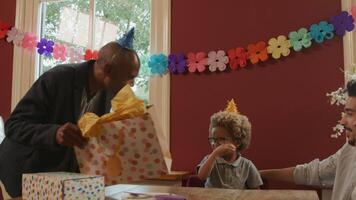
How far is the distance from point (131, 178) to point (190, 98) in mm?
1598

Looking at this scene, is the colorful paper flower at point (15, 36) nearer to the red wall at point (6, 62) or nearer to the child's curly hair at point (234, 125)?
the red wall at point (6, 62)

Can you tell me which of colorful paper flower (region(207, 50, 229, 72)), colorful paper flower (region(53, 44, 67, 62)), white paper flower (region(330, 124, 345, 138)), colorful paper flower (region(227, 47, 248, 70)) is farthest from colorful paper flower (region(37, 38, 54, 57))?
white paper flower (region(330, 124, 345, 138))

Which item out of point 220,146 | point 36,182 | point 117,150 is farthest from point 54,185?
point 220,146

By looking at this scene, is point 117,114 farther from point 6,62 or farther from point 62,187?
point 6,62

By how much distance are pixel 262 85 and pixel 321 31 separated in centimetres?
49

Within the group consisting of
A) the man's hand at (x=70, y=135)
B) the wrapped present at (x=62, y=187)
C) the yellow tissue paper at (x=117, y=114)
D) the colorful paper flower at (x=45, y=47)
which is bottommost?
the wrapped present at (x=62, y=187)

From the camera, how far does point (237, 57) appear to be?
259 centimetres

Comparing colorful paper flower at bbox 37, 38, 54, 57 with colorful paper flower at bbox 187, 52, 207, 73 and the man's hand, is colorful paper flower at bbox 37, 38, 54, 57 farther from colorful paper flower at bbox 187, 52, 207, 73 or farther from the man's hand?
the man's hand

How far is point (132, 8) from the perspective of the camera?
3.03m

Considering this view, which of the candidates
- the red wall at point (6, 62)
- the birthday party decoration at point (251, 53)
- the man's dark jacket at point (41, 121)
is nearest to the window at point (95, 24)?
the birthday party decoration at point (251, 53)

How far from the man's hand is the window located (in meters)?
1.78

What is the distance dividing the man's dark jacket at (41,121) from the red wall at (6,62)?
6.55ft

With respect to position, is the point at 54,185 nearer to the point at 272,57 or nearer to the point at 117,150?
the point at 117,150

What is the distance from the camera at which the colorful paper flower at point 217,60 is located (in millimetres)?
2619
